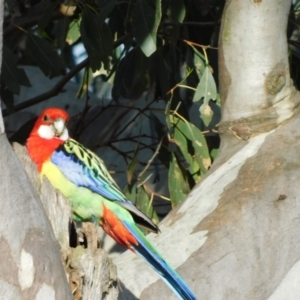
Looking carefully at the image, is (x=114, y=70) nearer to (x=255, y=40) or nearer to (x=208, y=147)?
(x=208, y=147)

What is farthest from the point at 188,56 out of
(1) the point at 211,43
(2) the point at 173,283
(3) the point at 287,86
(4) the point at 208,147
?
(2) the point at 173,283

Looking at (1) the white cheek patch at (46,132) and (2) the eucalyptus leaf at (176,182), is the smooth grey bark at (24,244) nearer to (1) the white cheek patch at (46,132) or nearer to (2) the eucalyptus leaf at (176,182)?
(1) the white cheek patch at (46,132)

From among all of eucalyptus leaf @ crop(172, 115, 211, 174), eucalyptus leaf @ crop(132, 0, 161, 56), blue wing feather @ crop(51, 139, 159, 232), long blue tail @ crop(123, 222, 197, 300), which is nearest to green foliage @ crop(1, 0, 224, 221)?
eucalyptus leaf @ crop(172, 115, 211, 174)

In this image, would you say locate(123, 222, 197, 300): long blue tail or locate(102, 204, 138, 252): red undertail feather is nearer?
locate(123, 222, 197, 300): long blue tail

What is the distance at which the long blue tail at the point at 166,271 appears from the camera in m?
2.85

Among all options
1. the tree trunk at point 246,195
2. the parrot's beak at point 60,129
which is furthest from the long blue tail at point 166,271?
the parrot's beak at point 60,129

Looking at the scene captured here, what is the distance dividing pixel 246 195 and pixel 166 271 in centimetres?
45

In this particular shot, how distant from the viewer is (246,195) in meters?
3.11

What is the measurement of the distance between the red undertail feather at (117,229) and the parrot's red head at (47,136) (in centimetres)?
32

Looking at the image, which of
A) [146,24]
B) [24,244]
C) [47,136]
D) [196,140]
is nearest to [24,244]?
[24,244]

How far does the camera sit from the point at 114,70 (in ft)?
14.0

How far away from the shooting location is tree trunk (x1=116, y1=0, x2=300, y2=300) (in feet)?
9.71

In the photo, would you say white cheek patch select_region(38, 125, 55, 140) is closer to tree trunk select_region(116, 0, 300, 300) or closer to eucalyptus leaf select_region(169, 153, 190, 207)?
tree trunk select_region(116, 0, 300, 300)

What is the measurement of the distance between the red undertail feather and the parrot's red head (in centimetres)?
32
